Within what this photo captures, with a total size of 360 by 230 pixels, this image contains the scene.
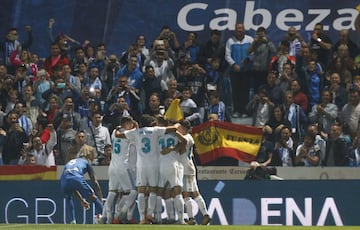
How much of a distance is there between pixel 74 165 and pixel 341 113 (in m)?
5.78

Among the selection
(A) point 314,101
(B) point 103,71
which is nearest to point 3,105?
(B) point 103,71

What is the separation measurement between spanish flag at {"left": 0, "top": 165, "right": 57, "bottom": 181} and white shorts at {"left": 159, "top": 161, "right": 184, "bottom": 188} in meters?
3.59

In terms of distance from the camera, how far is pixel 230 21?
3222 cm

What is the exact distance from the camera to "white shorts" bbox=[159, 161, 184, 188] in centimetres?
2514

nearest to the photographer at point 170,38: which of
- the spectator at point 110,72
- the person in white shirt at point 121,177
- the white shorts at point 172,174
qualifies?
the spectator at point 110,72

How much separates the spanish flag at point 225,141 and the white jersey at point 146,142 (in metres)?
3.09

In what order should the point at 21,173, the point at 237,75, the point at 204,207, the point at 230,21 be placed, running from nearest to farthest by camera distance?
the point at 204,207, the point at 21,173, the point at 237,75, the point at 230,21

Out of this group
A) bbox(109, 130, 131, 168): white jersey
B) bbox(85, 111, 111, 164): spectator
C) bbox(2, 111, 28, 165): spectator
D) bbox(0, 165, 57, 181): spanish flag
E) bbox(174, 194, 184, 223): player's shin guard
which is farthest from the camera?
bbox(2, 111, 28, 165): spectator

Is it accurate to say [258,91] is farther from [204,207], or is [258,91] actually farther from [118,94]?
[204,207]

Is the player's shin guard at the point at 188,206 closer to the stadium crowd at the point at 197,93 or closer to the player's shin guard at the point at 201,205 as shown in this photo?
the player's shin guard at the point at 201,205

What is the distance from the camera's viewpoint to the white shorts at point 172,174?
25141 millimetres

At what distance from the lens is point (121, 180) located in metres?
25.8

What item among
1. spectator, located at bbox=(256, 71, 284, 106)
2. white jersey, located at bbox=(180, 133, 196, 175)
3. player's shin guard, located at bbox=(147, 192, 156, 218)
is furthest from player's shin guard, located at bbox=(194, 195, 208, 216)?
spectator, located at bbox=(256, 71, 284, 106)

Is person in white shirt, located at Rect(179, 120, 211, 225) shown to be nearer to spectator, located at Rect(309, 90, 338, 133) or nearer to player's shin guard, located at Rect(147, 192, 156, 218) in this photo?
player's shin guard, located at Rect(147, 192, 156, 218)
